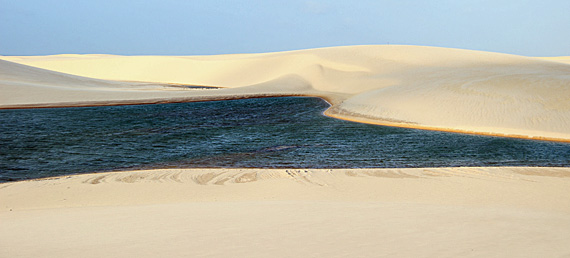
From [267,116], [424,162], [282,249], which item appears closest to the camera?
[282,249]

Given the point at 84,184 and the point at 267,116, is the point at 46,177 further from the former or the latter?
the point at 267,116

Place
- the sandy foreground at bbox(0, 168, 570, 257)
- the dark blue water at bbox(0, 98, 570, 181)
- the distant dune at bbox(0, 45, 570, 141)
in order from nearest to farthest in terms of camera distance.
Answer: the sandy foreground at bbox(0, 168, 570, 257), the dark blue water at bbox(0, 98, 570, 181), the distant dune at bbox(0, 45, 570, 141)

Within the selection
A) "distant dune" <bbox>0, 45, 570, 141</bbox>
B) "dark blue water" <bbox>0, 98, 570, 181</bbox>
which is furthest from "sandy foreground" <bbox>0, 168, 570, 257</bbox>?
"distant dune" <bbox>0, 45, 570, 141</bbox>

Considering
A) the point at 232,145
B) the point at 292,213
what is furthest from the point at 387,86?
the point at 292,213

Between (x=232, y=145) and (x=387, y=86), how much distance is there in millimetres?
19171

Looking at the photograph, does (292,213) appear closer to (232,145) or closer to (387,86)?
(232,145)

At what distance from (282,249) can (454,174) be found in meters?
5.80

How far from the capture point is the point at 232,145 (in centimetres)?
1310

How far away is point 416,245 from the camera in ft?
13.3

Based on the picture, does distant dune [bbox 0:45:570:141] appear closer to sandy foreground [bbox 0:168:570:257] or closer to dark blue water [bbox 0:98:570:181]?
dark blue water [bbox 0:98:570:181]

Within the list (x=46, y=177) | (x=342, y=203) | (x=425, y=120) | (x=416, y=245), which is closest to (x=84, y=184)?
(x=46, y=177)

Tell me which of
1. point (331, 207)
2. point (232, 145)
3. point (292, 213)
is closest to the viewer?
point (292, 213)

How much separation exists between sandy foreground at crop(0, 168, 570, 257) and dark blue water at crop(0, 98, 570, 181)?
144 cm

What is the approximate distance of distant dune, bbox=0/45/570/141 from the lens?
15.8 meters
